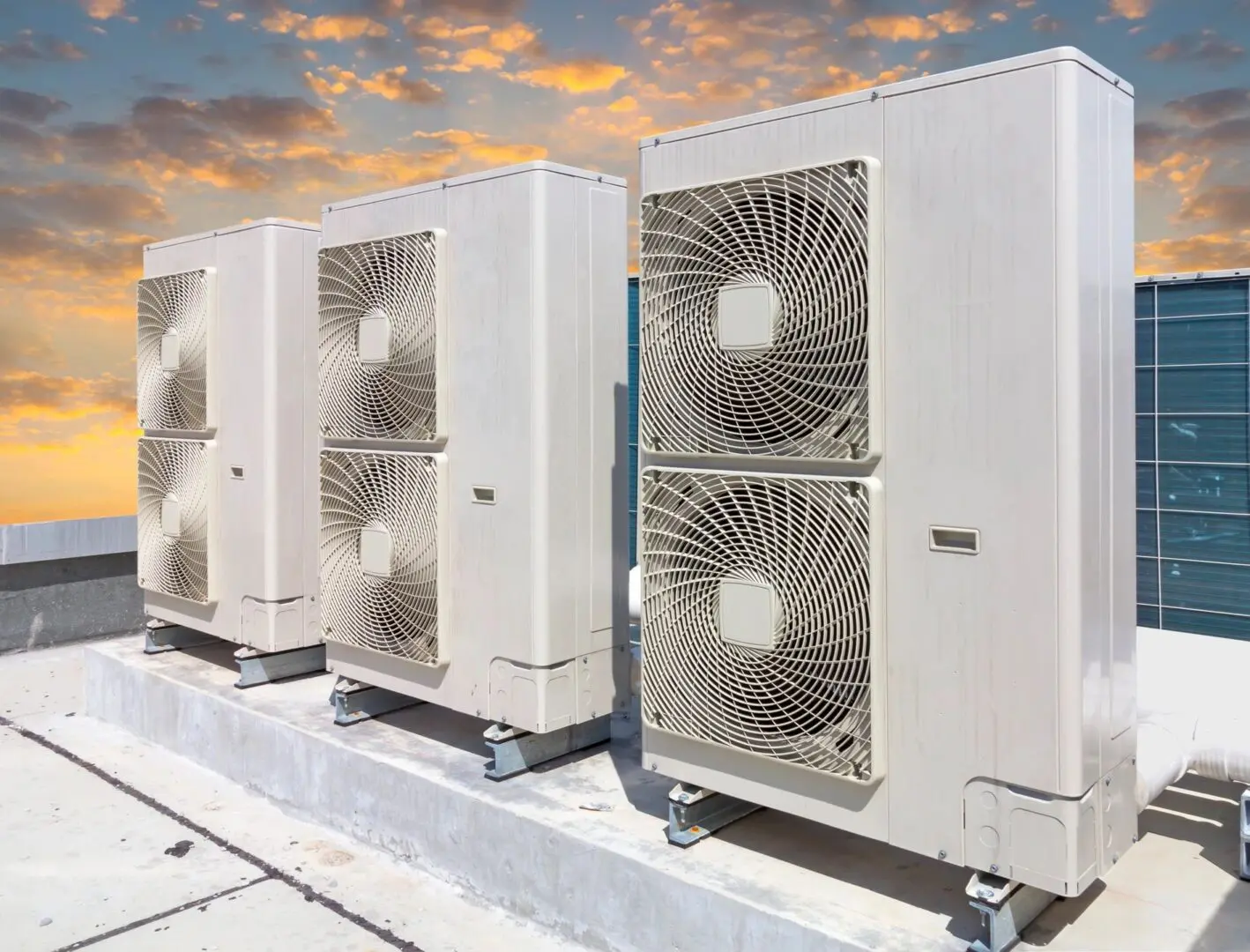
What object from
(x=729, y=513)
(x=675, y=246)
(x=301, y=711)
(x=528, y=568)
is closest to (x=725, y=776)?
(x=729, y=513)

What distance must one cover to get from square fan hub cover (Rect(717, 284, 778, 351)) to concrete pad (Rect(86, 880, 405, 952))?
1.97 metres

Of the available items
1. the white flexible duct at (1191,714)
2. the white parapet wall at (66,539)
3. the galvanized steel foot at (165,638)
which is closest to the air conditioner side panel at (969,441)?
the white flexible duct at (1191,714)

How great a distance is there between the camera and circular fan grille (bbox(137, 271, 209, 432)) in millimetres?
4816

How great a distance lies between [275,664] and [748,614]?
2.80 meters

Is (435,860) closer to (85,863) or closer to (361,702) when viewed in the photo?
(361,702)

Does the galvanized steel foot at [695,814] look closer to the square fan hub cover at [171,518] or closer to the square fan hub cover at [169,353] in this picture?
the square fan hub cover at [171,518]

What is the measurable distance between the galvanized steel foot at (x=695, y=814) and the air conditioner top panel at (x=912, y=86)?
174 centimetres

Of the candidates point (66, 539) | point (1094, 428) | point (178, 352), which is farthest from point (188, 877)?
point (66, 539)

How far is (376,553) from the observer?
3840 millimetres

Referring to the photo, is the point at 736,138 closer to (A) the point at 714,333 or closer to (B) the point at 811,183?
(B) the point at 811,183

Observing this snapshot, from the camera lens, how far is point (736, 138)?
2.73 m

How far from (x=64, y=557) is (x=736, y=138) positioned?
5573 mm

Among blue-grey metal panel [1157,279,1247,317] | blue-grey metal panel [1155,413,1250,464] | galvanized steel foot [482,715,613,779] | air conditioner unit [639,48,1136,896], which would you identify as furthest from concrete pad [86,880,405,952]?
blue-grey metal panel [1157,279,1247,317]

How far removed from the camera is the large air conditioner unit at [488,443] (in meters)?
3.41
